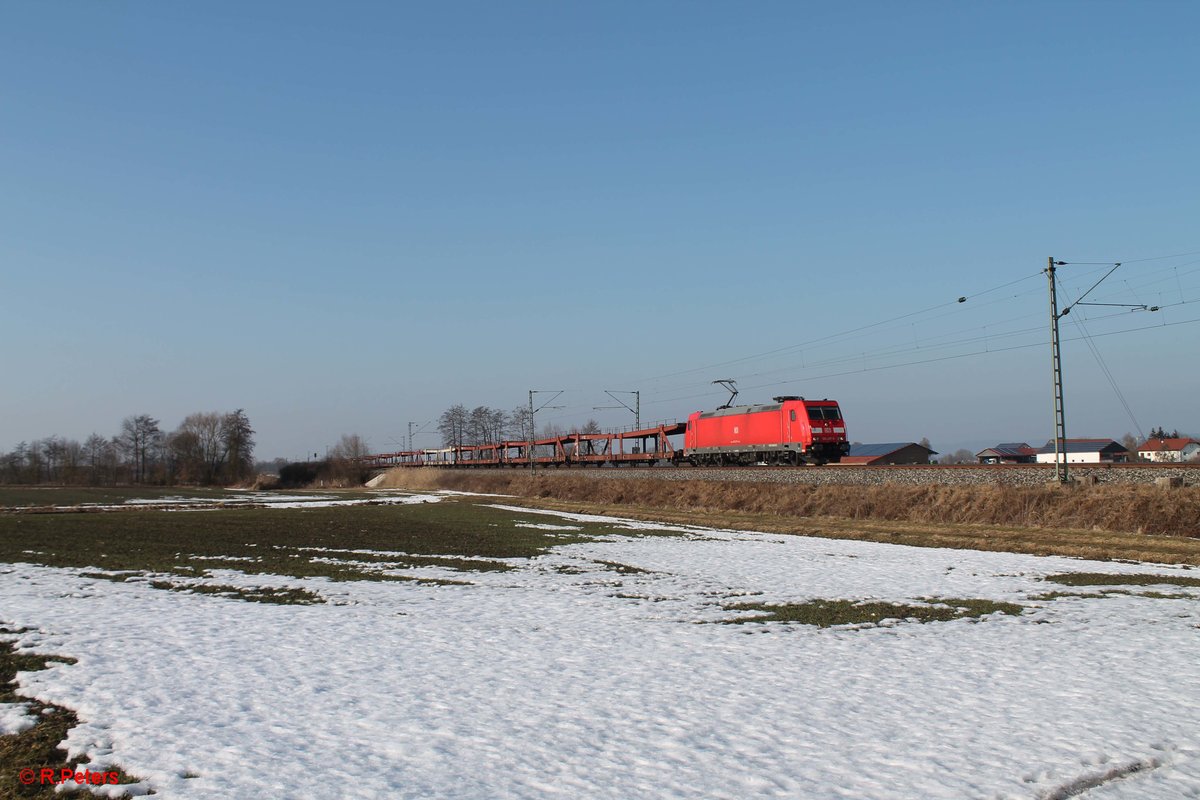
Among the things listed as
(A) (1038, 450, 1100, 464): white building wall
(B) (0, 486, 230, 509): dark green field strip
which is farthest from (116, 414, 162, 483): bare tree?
(A) (1038, 450, 1100, 464): white building wall

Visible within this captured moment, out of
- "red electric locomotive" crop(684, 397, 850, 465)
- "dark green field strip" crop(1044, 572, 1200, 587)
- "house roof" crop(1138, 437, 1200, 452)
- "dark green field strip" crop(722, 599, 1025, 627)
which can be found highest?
"red electric locomotive" crop(684, 397, 850, 465)

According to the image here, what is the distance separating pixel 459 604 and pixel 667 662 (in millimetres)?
5541

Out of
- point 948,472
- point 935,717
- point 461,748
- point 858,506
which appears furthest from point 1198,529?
point 461,748

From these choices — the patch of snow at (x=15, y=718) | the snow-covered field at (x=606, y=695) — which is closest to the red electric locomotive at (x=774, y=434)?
the snow-covered field at (x=606, y=695)

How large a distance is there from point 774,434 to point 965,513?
67.7ft

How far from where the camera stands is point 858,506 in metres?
38.1

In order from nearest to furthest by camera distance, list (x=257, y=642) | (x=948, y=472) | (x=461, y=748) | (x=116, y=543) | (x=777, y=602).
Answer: (x=461, y=748) → (x=257, y=642) → (x=777, y=602) → (x=116, y=543) → (x=948, y=472)

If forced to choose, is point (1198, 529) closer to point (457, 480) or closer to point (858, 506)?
point (858, 506)

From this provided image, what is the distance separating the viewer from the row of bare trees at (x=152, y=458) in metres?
140

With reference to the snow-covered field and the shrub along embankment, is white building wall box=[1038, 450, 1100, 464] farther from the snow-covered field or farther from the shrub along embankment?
the snow-covered field

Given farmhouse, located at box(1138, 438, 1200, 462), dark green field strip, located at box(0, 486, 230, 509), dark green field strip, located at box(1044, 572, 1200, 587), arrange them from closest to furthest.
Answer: dark green field strip, located at box(1044, 572, 1200, 587)
dark green field strip, located at box(0, 486, 230, 509)
farmhouse, located at box(1138, 438, 1200, 462)

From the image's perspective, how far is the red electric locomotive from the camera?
50562 millimetres

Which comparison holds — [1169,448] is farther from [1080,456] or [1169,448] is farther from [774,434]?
[774,434]

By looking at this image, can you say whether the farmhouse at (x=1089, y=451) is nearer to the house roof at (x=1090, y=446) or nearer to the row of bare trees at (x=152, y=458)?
the house roof at (x=1090, y=446)
